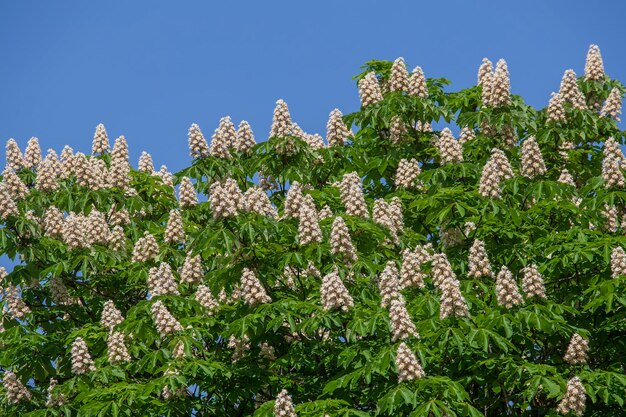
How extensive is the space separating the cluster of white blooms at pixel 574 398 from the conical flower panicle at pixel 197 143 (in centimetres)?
896

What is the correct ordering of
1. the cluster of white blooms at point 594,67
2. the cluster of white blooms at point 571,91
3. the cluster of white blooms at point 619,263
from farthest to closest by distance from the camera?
1. the cluster of white blooms at point 594,67
2. the cluster of white blooms at point 571,91
3. the cluster of white blooms at point 619,263

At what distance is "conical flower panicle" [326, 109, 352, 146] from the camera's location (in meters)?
26.4

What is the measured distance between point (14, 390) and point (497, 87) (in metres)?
9.80

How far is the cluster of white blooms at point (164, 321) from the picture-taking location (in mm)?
20234

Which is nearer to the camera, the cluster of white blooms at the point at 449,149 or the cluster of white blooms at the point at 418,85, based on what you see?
the cluster of white blooms at the point at 449,149

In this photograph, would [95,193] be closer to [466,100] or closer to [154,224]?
[154,224]

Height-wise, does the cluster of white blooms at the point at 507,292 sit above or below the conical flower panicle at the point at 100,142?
below

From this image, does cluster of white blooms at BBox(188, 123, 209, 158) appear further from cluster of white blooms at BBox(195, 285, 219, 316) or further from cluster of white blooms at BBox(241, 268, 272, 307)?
cluster of white blooms at BBox(241, 268, 272, 307)

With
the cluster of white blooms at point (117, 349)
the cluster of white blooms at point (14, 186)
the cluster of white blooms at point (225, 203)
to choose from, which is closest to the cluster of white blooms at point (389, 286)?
the cluster of white blooms at point (225, 203)

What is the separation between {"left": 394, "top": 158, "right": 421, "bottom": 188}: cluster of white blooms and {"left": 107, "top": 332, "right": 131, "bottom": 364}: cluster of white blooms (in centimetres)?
604

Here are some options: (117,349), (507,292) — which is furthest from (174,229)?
(507,292)

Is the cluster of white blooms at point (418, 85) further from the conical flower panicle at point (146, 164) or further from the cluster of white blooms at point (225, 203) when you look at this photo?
the cluster of white blooms at point (225, 203)

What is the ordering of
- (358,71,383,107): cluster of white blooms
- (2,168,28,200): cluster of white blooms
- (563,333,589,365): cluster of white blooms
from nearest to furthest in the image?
1. (563,333,589,365): cluster of white blooms
2. (2,168,28,200): cluster of white blooms
3. (358,71,383,107): cluster of white blooms

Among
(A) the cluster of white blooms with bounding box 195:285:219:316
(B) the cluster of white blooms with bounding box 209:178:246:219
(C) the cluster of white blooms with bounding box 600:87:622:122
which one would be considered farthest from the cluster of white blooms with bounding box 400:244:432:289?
(C) the cluster of white blooms with bounding box 600:87:622:122
